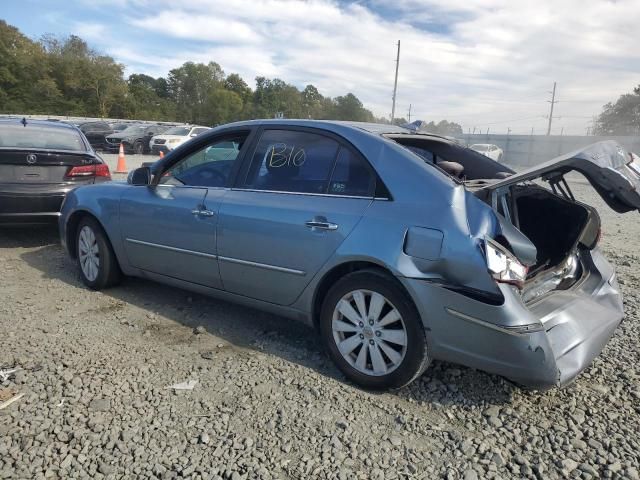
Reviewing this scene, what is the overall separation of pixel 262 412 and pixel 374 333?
778mm

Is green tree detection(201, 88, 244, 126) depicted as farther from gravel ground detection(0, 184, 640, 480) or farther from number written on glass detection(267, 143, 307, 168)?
gravel ground detection(0, 184, 640, 480)

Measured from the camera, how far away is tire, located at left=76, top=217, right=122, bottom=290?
454 centimetres

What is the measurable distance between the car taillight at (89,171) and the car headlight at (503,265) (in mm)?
5197

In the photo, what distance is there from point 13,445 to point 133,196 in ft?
A: 7.69

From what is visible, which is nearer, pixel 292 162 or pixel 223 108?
pixel 292 162

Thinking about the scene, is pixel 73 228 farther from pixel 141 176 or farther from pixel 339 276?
pixel 339 276

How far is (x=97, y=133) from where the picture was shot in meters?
25.5


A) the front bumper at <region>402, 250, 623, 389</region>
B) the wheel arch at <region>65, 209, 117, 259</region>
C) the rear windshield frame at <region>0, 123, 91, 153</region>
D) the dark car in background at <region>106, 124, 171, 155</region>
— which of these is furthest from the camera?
the dark car in background at <region>106, 124, 171, 155</region>

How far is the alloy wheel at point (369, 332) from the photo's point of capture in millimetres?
2900

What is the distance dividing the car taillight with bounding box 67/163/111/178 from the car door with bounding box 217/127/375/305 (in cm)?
332

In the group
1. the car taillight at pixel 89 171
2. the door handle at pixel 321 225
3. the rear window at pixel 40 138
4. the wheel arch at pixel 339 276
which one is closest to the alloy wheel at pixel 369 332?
the wheel arch at pixel 339 276

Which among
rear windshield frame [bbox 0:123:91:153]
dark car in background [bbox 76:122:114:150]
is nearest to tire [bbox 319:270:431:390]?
rear windshield frame [bbox 0:123:91:153]

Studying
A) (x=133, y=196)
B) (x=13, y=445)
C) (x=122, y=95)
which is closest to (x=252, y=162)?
(x=133, y=196)

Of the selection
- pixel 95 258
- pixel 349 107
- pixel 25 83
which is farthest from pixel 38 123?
pixel 25 83
